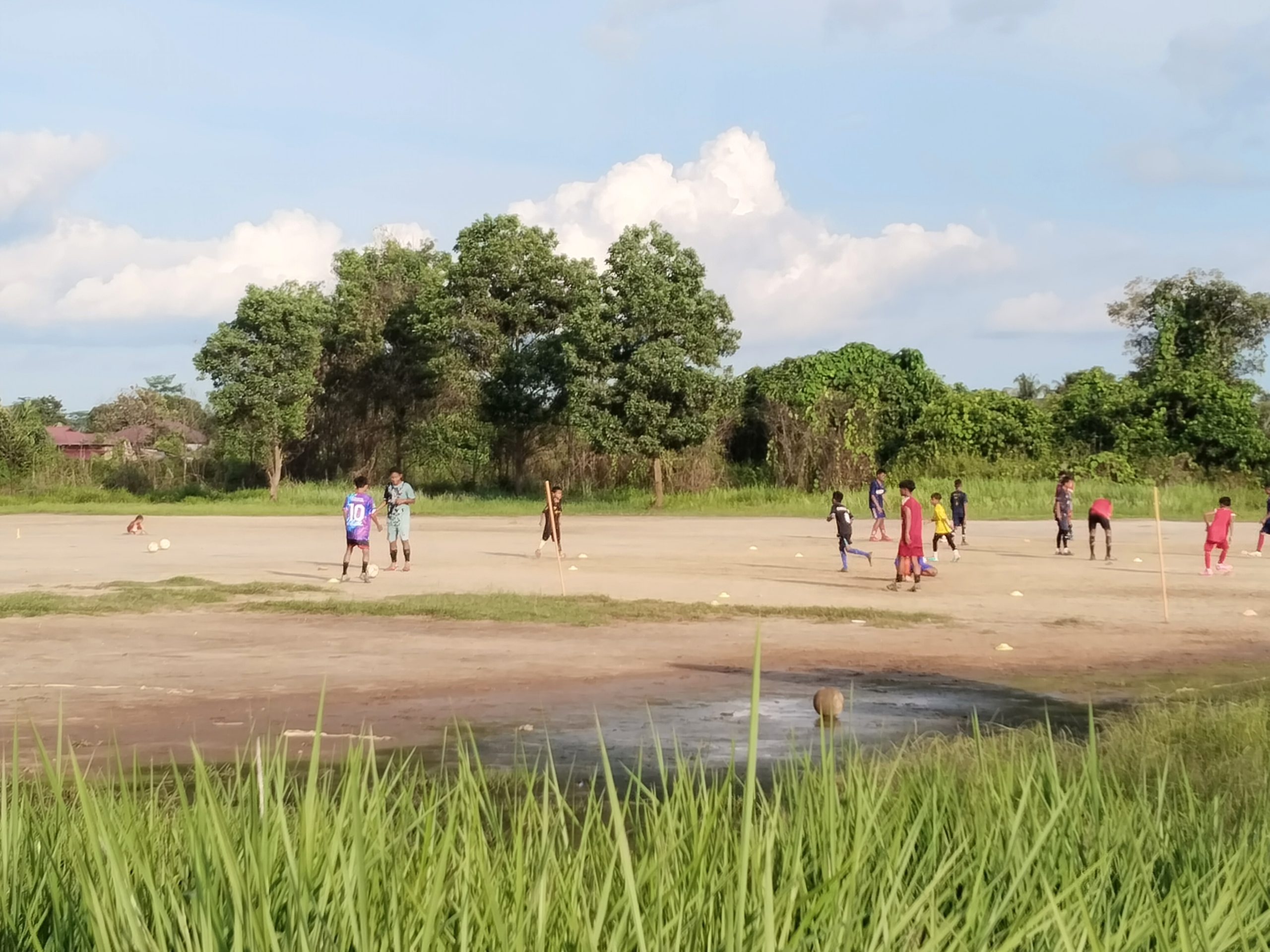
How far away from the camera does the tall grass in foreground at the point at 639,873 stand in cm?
310

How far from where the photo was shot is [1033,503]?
49281 mm

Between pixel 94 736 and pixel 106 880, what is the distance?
7393 mm

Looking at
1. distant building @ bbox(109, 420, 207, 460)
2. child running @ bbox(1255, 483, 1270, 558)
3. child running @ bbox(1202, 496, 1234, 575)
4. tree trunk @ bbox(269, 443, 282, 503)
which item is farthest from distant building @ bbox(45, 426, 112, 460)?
child running @ bbox(1202, 496, 1234, 575)

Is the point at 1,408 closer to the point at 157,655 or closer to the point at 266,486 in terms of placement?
the point at 266,486

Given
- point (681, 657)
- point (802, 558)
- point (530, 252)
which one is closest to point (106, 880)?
point (681, 657)

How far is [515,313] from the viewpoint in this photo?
58.7 meters

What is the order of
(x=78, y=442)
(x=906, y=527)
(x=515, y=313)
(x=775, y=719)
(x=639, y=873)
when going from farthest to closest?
(x=78, y=442) < (x=515, y=313) < (x=906, y=527) < (x=775, y=719) < (x=639, y=873)

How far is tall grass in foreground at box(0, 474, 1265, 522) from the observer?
48.7m

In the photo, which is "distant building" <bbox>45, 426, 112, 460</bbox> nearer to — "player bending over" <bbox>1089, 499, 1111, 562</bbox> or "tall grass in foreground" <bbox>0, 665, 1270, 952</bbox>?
"player bending over" <bbox>1089, 499, 1111, 562</bbox>

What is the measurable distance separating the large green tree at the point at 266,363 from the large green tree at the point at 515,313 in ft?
21.6

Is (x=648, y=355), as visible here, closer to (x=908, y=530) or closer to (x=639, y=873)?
(x=908, y=530)

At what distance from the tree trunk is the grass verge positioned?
4186 cm

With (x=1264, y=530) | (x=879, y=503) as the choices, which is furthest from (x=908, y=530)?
(x=879, y=503)

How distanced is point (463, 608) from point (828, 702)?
317 inches
